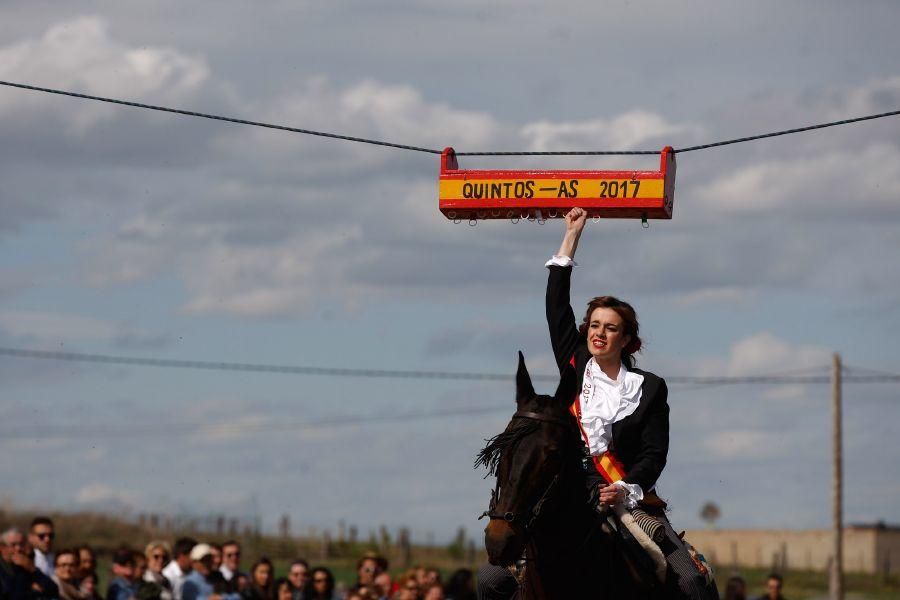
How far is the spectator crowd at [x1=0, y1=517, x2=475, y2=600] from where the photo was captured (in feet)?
57.2

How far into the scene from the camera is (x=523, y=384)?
390 inches

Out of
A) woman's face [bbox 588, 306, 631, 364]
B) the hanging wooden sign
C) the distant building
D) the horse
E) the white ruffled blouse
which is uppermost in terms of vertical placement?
the hanging wooden sign

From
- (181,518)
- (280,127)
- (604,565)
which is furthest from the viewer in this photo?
(181,518)

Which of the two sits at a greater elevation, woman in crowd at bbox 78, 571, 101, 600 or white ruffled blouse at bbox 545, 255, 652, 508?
white ruffled blouse at bbox 545, 255, 652, 508

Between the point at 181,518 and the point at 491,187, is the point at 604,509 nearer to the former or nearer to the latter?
the point at 491,187

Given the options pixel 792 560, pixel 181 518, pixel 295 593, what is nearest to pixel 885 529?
pixel 792 560

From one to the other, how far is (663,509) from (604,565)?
103 cm

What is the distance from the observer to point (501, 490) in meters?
9.33

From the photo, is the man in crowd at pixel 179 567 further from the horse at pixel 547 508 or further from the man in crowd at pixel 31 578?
the horse at pixel 547 508

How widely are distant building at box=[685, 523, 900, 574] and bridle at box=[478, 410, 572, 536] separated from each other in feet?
271

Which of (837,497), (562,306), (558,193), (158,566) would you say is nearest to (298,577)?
(158,566)

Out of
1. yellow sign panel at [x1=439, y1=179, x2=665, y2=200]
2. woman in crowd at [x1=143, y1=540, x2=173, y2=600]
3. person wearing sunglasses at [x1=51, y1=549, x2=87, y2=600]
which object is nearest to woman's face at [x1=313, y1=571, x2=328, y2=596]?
woman in crowd at [x1=143, y1=540, x2=173, y2=600]

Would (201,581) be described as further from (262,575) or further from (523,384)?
(523,384)

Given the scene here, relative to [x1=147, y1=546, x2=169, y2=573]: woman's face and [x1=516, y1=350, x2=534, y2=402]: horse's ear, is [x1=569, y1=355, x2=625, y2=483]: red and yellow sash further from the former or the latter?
[x1=147, y1=546, x2=169, y2=573]: woman's face
